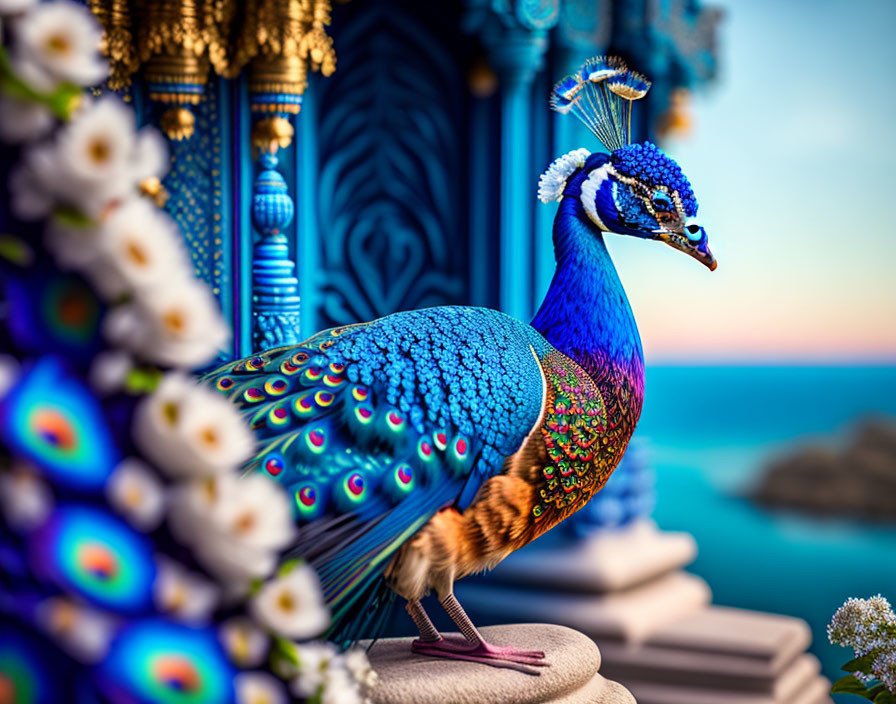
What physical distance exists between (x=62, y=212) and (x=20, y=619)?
34cm

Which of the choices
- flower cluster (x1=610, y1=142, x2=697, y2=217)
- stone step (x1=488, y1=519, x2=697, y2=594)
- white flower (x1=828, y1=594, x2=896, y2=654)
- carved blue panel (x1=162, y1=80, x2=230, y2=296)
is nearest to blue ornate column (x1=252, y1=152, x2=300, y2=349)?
carved blue panel (x1=162, y1=80, x2=230, y2=296)

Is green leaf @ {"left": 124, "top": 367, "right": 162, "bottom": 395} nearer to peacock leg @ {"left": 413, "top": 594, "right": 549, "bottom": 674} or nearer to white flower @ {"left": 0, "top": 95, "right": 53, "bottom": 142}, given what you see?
white flower @ {"left": 0, "top": 95, "right": 53, "bottom": 142}

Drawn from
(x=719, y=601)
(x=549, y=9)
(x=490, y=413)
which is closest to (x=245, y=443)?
(x=490, y=413)

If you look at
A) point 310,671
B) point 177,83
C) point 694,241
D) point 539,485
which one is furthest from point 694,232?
point 177,83

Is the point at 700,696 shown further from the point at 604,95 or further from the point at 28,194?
the point at 28,194

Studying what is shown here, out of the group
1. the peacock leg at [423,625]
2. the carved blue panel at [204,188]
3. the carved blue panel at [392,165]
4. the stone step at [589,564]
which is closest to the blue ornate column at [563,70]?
the carved blue panel at [392,165]

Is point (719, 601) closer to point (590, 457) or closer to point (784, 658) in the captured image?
point (784, 658)

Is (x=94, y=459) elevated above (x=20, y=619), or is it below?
above

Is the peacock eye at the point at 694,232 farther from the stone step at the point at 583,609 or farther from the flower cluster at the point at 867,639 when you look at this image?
the stone step at the point at 583,609

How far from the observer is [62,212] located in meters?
0.93

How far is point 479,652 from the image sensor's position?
6.95 ft

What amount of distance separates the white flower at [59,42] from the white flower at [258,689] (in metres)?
0.54

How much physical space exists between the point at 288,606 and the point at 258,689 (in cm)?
8

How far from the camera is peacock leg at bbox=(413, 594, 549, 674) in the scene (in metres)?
2.06
